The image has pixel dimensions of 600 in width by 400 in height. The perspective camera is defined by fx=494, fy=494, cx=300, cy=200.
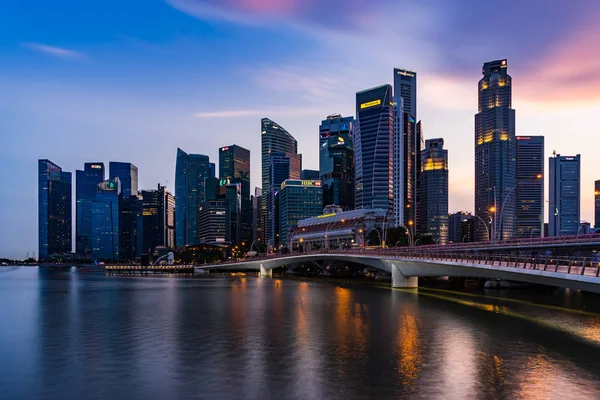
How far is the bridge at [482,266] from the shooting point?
38666mm

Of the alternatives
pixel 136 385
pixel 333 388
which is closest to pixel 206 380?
pixel 136 385

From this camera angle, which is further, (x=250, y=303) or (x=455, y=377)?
(x=250, y=303)

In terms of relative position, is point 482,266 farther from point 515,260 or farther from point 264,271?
point 264,271

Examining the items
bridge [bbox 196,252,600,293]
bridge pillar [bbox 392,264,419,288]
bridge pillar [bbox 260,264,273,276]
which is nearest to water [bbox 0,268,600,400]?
bridge [bbox 196,252,600,293]

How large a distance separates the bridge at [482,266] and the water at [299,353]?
14.4 ft

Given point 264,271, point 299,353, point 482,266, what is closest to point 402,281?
point 482,266

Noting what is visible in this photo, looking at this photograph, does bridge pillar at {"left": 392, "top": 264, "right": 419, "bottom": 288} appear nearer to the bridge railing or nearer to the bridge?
the bridge

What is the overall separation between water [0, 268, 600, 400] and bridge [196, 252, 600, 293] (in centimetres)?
438

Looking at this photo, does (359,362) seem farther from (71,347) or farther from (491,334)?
(71,347)

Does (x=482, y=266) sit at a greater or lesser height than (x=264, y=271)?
greater

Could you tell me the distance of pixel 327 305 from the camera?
211 feet

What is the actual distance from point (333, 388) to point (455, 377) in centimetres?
731

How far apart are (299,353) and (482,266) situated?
28.6 meters

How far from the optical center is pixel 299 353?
1312 inches
